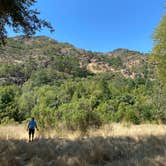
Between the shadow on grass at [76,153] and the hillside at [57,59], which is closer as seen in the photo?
the shadow on grass at [76,153]

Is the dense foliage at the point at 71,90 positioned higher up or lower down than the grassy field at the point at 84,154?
higher up

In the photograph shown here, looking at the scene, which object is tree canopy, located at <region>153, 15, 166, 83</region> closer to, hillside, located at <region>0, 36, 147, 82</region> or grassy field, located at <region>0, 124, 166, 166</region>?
grassy field, located at <region>0, 124, 166, 166</region>

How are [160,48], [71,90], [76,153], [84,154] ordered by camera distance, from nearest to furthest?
[84,154]
[76,153]
[160,48]
[71,90]

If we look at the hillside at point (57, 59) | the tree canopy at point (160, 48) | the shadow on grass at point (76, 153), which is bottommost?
the shadow on grass at point (76, 153)

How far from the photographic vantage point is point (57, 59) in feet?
511

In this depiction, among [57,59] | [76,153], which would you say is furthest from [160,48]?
[57,59]

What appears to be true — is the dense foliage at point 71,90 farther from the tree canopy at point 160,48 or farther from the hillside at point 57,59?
the tree canopy at point 160,48

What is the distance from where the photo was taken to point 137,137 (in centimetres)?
1518

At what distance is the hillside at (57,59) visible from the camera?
14425 centimetres

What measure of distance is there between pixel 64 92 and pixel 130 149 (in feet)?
210

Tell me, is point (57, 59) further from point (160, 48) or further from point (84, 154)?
point (84, 154)

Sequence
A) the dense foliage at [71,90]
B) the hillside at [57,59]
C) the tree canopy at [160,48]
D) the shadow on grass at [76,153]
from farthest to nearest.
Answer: the hillside at [57,59] → the dense foliage at [71,90] → the tree canopy at [160,48] → the shadow on grass at [76,153]

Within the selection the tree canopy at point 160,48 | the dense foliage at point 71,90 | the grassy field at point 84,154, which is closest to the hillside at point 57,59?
the dense foliage at point 71,90

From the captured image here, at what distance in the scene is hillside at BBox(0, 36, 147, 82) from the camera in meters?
144
